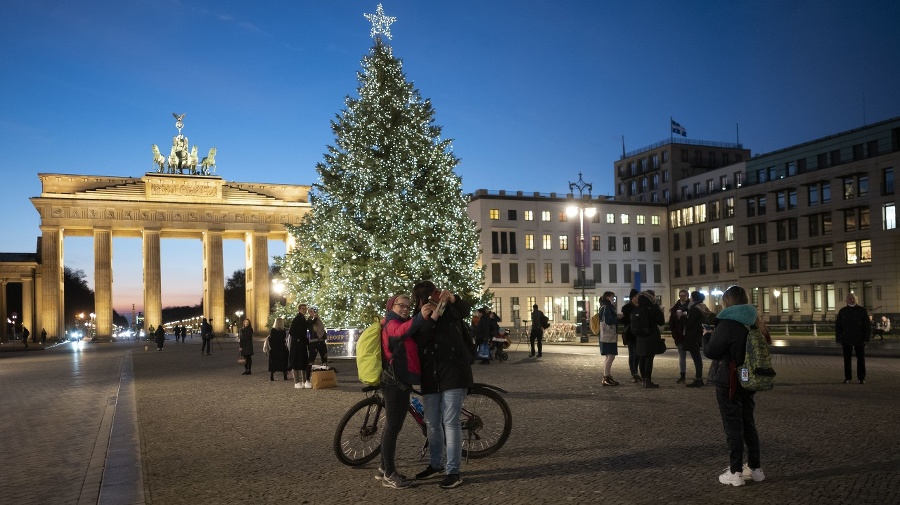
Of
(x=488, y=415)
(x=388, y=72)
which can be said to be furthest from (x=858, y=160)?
(x=488, y=415)

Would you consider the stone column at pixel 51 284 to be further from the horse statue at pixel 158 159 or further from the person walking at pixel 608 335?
the person walking at pixel 608 335

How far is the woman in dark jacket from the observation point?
54.3 feet

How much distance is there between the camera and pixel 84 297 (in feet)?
424

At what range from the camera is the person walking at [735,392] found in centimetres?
743

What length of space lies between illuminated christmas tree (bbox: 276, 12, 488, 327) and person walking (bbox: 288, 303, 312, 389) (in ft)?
32.3

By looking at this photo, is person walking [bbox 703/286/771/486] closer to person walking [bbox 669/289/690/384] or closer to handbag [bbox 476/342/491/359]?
person walking [bbox 669/289/690/384]

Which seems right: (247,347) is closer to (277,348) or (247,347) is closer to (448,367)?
(277,348)

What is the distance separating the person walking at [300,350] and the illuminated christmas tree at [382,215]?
9831 mm

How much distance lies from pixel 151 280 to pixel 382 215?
193ft

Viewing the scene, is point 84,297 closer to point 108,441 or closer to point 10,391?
point 10,391

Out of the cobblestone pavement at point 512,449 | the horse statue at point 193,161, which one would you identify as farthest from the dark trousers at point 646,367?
the horse statue at point 193,161

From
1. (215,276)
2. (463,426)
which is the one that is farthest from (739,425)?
(215,276)

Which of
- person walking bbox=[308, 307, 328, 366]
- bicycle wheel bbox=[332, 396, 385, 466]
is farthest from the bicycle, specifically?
person walking bbox=[308, 307, 328, 366]

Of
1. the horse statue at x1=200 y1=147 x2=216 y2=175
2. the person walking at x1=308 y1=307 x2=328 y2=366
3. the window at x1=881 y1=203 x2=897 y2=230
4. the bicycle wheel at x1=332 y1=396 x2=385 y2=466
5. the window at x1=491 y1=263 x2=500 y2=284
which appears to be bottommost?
the bicycle wheel at x1=332 y1=396 x2=385 y2=466
